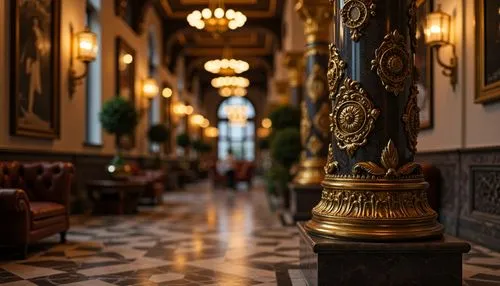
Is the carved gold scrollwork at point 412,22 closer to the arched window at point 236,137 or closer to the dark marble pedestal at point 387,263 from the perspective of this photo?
the dark marble pedestal at point 387,263

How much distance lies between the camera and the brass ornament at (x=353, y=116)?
364cm

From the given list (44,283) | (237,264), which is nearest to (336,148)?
(237,264)

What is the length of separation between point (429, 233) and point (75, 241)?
4254 mm

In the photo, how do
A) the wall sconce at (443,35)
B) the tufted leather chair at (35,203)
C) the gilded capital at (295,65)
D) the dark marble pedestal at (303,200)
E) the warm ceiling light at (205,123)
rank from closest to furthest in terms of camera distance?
the tufted leather chair at (35,203) → the wall sconce at (443,35) → the dark marble pedestal at (303,200) → the gilded capital at (295,65) → the warm ceiling light at (205,123)

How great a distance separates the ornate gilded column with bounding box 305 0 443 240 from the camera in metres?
3.61

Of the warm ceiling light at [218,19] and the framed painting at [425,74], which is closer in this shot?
the framed painting at [425,74]

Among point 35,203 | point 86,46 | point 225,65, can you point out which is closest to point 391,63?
point 35,203

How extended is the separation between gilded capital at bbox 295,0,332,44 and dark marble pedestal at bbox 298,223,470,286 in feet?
18.8

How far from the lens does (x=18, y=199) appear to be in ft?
17.0

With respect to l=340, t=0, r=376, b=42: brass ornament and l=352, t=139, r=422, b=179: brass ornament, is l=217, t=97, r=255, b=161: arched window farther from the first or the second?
l=352, t=139, r=422, b=179: brass ornament

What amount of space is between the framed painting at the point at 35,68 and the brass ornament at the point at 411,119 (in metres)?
5.23

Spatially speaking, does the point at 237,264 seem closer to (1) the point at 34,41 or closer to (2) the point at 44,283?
(2) the point at 44,283

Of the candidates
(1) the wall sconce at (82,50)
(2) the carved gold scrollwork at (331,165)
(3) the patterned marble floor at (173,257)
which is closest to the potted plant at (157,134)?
(1) the wall sconce at (82,50)

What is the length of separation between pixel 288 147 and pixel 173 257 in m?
5.02
